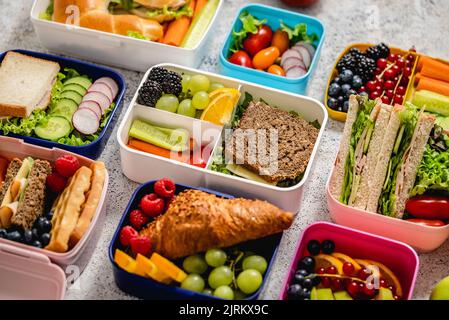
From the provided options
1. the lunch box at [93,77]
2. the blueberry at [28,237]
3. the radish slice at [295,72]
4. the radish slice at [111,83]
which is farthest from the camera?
the radish slice at [295,72]

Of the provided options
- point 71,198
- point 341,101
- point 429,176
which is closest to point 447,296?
point 429,176

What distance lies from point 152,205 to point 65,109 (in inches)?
24.2

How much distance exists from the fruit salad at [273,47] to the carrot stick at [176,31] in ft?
0.68

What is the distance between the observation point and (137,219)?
228 centimetres

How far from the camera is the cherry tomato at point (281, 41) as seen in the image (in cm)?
297

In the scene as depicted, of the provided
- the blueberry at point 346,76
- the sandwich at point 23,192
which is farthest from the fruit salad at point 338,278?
the sandwich at point 23,192

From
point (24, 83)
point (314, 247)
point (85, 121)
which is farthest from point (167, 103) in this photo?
point (314, 247)

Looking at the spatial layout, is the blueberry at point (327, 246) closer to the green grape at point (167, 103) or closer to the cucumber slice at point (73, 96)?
the green grape at point (167, 103)

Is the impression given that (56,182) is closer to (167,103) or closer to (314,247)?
(167,103)

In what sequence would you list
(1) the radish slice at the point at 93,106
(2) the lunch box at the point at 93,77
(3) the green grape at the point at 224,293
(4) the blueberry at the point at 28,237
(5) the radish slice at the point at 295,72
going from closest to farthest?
1. (3) the green grape at the point at 224,293
2. (4) the blueberry at the point at 28,237
3. (2) the lunch box at the point at 93,77
4. (1) the radish slice at the point at 93,106
5. (5) the radish slice at the point at 295,72

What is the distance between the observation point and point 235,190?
241 cm

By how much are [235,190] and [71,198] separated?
0.55 metres

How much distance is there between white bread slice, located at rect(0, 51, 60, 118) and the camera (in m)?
2.59
